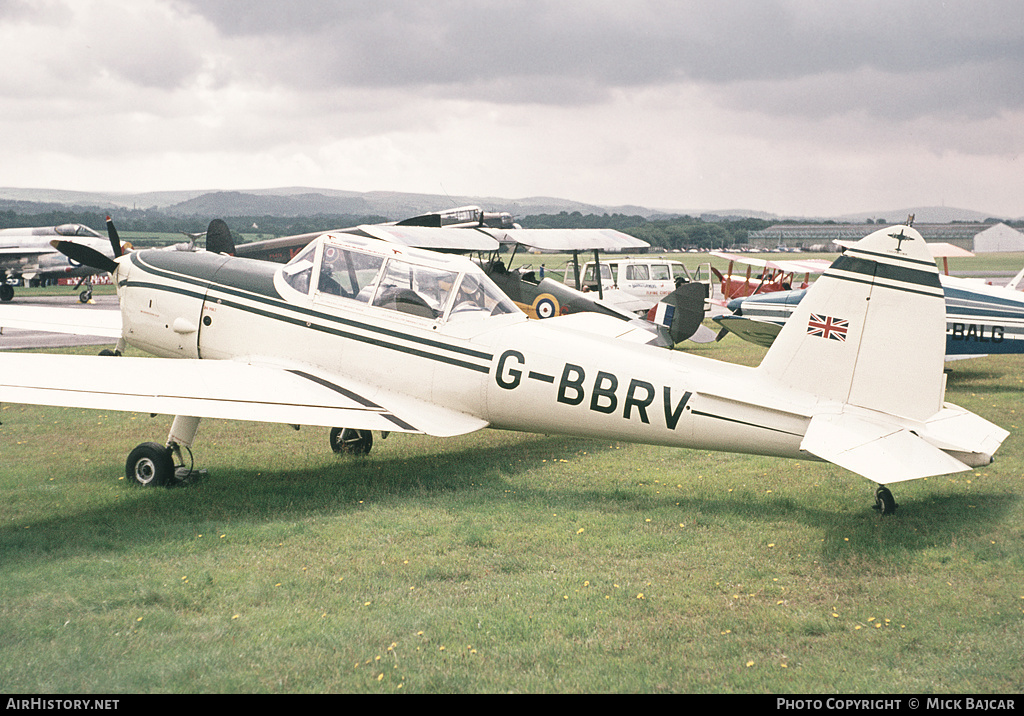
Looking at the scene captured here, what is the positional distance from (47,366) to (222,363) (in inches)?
58.6

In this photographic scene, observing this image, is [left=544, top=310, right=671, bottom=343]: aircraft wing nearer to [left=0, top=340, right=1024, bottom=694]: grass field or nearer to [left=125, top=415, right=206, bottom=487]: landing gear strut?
[left=0, top=340, right=1024, bottom=694]: grass field

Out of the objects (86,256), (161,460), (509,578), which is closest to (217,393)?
(161,460)

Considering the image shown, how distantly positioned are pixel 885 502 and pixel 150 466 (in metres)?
6.44

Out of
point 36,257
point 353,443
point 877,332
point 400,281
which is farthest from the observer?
point 36,257

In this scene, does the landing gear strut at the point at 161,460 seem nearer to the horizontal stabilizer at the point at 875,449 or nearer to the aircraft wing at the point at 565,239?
the horizontal stabilizer at the point at 875,449

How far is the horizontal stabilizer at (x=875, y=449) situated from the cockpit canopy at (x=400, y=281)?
10.2 ft

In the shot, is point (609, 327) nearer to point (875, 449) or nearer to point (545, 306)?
point (545, 306)

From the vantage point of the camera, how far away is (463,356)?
24.2 feet

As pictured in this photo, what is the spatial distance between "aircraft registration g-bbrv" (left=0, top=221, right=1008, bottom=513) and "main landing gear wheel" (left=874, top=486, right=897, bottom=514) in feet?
0.05

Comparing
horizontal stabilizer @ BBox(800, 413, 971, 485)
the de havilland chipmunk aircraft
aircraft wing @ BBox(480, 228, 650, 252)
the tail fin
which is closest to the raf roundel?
aircraft wing @ BBox(480, 228, 650, 252)

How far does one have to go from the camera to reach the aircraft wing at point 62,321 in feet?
31.0

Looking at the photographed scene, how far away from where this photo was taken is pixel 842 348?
19.9ft

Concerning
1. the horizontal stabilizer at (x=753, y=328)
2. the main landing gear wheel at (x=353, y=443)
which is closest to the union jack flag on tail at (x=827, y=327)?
the main landing gear wheel at (x=353, y=443)

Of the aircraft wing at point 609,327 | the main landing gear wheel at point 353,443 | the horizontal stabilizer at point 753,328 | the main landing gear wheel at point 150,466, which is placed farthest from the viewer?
the horizontal stabilizer at point 753,328
